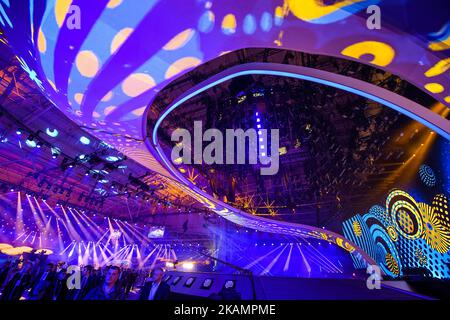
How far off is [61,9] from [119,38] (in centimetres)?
48

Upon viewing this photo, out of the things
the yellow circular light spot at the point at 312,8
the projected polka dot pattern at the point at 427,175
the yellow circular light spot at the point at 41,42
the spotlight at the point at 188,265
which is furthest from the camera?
the spotlight at the point at 188,265

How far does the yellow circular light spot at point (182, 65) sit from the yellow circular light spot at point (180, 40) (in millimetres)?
184

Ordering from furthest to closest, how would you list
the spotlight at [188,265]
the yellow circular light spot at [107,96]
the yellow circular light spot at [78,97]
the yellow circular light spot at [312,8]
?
the spotlight at [188,265] < the yellow circular light spot at [78,97] < the yellow circular light spot at [107,96] < the yellow circular light spot at [312,8]

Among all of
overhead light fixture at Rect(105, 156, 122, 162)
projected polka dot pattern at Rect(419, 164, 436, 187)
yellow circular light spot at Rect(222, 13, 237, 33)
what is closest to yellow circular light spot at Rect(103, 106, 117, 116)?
yellow circular light spot at Rect(222, 13, 237, 33)

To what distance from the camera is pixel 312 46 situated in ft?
7.23

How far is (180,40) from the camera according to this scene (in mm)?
2193

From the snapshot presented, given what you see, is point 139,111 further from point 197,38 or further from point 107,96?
point 197,38

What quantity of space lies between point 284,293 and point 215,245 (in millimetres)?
14050

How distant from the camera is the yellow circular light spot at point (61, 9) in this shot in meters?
1.90

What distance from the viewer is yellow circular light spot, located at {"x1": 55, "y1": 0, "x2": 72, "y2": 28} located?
6.24ft

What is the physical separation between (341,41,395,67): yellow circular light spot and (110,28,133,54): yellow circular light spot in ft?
6.75

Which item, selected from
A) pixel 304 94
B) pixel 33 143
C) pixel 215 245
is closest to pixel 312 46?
pixel 304 94

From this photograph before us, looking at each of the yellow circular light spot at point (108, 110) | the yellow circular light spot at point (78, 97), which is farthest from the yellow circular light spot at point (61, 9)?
the yellow circular light spot at point (108, 110)

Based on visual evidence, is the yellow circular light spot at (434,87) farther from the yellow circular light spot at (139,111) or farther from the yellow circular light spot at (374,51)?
the yellow circular light spot at (139,111)
